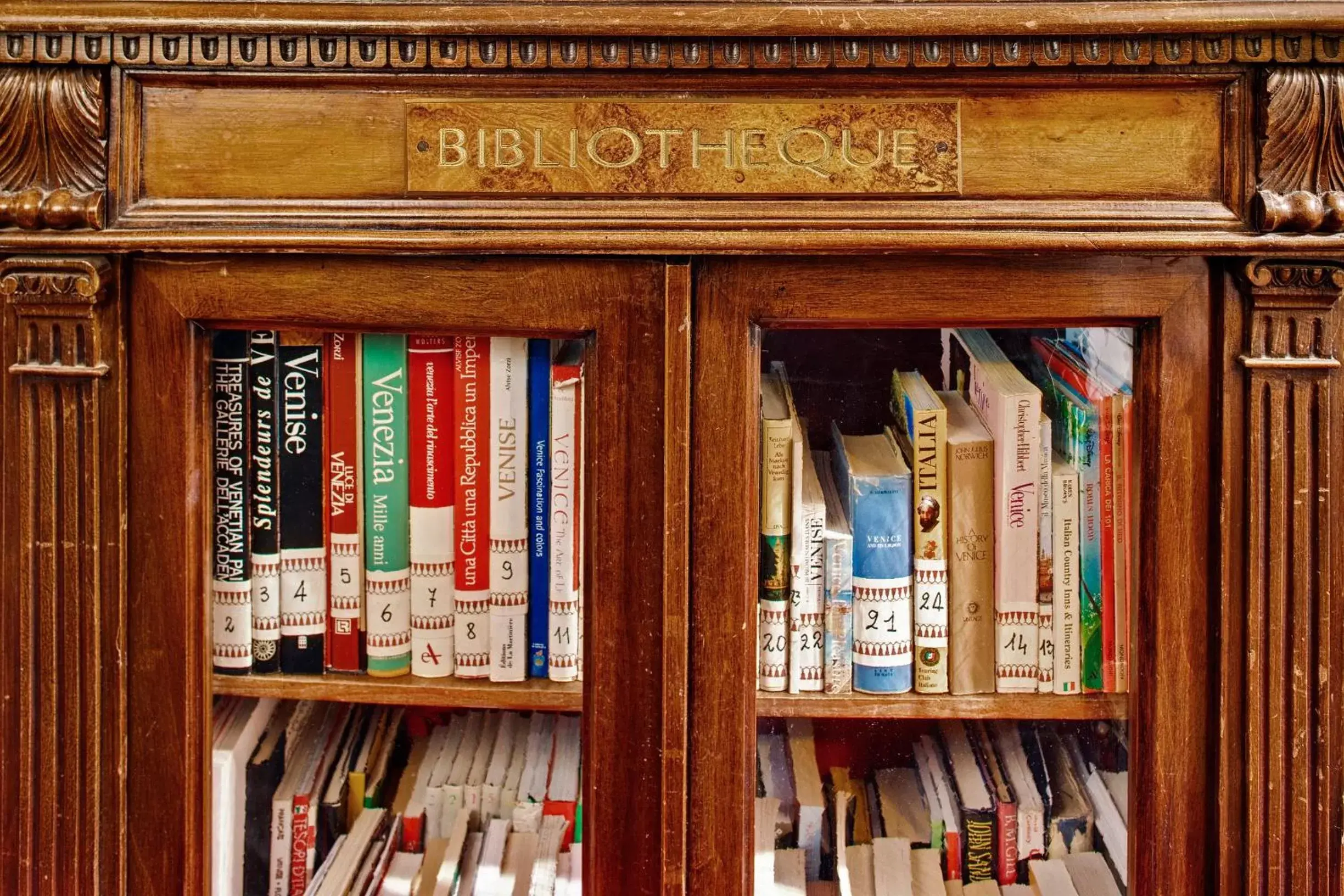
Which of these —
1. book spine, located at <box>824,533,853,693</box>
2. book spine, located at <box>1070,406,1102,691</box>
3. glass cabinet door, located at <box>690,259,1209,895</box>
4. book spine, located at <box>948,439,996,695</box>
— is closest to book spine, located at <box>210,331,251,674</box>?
glass cabinet door, located at <box>690,259,1209,895</box>

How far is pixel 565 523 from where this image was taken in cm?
91

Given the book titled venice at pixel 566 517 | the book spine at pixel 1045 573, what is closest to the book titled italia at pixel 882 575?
the book spine at pixel 1045 573

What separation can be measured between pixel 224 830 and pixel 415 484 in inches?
14.3

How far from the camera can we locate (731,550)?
2.85 feet

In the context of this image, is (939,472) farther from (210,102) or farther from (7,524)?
(7,524)

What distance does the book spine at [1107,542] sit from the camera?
2.90ft

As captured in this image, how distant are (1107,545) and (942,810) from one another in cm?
28

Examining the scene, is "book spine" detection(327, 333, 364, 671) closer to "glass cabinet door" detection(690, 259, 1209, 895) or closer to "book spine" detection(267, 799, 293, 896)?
"book spine" detection(267, 799, 293, 896)

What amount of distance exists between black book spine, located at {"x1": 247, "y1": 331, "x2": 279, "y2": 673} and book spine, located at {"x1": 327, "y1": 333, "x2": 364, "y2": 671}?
0.05 meters

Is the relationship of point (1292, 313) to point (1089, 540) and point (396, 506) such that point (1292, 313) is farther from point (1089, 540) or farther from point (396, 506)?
point (396, 506)

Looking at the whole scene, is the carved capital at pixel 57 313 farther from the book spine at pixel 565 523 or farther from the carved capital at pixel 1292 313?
the carved capital at pixel 1292 313

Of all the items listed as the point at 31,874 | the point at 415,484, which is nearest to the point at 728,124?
the point at 415,484

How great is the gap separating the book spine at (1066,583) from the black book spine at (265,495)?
27.4 inches

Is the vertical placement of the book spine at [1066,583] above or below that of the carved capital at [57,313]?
below
